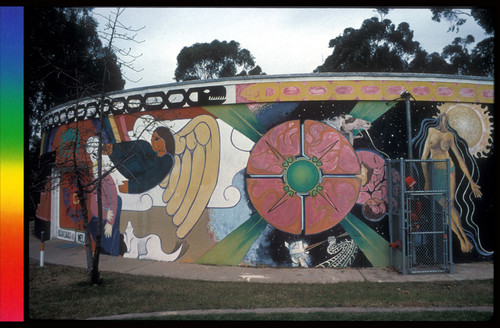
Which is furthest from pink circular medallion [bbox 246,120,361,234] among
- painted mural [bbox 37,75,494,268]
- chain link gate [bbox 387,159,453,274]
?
chain link gate [bbox 387,159,453,274]

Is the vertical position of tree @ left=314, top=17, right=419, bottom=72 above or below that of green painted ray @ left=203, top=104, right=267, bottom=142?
above

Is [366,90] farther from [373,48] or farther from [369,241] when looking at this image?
[373,48]

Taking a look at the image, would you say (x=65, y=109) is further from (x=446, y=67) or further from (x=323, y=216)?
(x=446, y=67)

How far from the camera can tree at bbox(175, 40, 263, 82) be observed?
117 ft

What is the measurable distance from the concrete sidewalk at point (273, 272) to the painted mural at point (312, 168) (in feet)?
0.97

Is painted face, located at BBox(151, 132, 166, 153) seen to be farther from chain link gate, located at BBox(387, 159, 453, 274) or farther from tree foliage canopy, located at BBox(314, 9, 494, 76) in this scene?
tree foliage canopy, located at BBox(314, 9, 494, 76)

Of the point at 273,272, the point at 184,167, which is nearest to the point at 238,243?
the point at 273,272

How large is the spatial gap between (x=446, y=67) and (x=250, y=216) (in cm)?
2797

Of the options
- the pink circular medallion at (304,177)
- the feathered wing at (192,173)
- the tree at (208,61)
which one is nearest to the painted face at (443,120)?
the pink circular medallion at (304,177)

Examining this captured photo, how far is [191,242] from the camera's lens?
8469 mm

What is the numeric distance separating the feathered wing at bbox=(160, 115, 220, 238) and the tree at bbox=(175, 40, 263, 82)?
27.8 m

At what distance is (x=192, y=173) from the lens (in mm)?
8672

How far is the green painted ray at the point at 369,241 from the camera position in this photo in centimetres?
789

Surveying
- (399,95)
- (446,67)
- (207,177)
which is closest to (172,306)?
(207,177)
